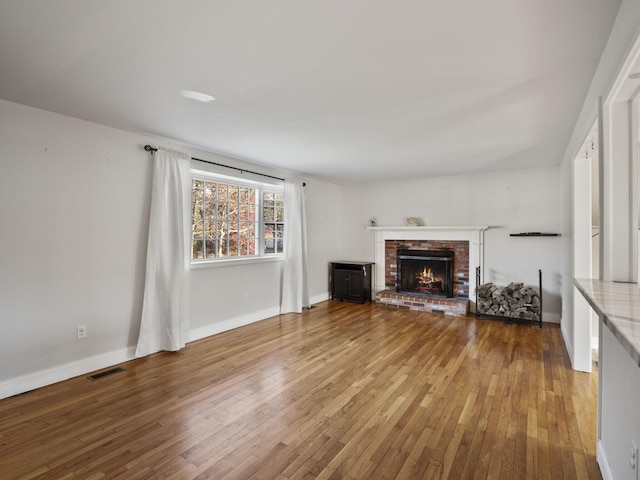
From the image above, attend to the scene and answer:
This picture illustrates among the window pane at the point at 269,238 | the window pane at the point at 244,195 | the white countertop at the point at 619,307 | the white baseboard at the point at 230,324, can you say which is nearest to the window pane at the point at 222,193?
Answer: the window pane at the point at 244,195

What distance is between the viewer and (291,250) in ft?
17.6

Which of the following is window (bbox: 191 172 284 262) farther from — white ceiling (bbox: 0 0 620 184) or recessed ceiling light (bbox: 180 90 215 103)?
recessed ceiling light (bbox: 180 90 215 103)

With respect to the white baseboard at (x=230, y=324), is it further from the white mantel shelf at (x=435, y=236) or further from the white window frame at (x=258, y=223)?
the white mantel shelf at (x=435, y=236)

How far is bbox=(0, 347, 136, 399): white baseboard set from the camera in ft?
8.70

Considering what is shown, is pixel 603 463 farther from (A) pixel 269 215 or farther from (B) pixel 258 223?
(A) pixel 269 215

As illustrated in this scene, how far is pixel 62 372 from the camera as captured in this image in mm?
2939

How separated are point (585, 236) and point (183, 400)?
3.92 metres

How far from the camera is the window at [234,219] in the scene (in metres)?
4.26

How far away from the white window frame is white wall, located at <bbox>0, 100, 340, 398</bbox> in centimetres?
53

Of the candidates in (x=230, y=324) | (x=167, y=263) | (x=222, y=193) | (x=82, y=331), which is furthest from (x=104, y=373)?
(x=222, y=193)

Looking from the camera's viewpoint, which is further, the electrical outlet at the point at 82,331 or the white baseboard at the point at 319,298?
the white baseboard at the point at 319,298

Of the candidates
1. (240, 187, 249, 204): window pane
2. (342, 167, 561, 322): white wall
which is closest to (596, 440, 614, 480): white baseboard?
(342, 167, 561, 322): white wall

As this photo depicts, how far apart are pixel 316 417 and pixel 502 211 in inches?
179

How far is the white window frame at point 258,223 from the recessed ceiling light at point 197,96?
1640 mm
